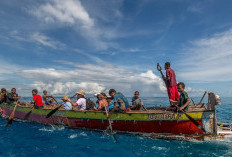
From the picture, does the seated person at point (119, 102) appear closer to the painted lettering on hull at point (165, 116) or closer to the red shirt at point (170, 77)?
the painted lettering on hull at point (165, 116)

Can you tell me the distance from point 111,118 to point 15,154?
5.30 metres

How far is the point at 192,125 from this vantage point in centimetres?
862

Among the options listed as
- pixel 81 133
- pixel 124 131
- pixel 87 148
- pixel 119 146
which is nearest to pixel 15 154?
pixel 87 148

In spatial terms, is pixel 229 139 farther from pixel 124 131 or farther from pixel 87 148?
pixel 87 148

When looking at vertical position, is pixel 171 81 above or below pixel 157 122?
above

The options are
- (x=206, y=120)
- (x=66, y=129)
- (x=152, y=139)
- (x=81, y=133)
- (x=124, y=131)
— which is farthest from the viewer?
(x=66, y=129)

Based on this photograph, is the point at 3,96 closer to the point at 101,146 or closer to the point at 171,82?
the point at 101,146

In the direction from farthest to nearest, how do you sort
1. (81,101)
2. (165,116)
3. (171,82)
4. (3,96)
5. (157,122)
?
(3,96)
(81,101)
(171,82)
(157,122)
(165,116)

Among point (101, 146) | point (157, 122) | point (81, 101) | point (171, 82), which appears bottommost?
point (101, 146)

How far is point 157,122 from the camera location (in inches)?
360

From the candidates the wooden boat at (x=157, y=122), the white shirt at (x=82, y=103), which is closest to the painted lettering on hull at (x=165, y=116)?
the wooden boat at (x=157, y=122)

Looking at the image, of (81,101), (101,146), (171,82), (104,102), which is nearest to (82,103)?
(81,101)

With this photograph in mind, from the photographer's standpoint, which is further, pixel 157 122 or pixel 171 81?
pixel 171 81

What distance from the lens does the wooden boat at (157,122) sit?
850cm
